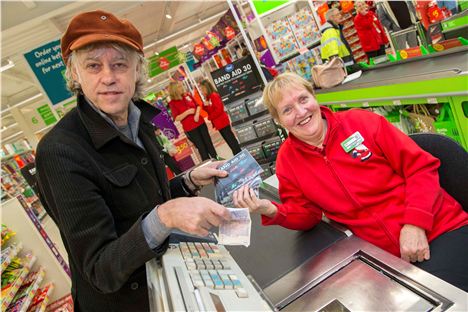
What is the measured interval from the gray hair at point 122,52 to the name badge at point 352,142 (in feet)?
3.27

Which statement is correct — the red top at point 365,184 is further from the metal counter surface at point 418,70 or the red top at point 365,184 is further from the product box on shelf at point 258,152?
the product box on shelf at point 258,152

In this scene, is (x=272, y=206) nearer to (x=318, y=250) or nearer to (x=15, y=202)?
(x=318, y=250)

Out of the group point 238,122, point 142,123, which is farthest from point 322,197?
point 238,122

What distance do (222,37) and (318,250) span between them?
681 cm

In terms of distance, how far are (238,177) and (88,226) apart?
61 centimetres

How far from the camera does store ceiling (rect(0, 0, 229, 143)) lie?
7.11 meters

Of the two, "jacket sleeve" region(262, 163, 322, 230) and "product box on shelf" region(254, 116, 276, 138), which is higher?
"jacket sleeve" region(262, 163, 322, 230)

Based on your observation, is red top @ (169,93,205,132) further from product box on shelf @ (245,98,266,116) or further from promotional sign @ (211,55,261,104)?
product box on shelf @ (245,98,266,116)

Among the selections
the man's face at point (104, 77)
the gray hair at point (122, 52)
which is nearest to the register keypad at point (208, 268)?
the man's face at point (104, 77)

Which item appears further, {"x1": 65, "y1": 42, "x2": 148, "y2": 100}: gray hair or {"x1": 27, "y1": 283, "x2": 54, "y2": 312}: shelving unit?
{"x1": 27, "y1": 283, "x2": 54, "y2": 312}: shelving unit

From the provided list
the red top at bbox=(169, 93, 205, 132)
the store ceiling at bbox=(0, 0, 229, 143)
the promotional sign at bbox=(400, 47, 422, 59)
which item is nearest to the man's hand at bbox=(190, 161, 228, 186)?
the promotional sign at bbox=(400, 47, 422, 59)

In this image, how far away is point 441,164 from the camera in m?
1.55

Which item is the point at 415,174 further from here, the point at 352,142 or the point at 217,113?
the point at 217,113

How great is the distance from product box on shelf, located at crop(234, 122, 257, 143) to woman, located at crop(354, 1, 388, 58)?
428cm
